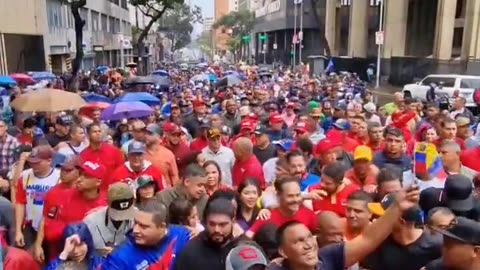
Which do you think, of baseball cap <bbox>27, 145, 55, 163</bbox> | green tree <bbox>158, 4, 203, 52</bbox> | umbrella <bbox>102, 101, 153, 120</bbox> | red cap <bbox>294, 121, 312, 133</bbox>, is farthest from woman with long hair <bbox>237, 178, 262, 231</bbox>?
green tree <bbox>158, 4, 203, 52</bbox>

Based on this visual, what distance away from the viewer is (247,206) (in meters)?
5.08

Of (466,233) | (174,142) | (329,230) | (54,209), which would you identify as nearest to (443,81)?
(174,142)

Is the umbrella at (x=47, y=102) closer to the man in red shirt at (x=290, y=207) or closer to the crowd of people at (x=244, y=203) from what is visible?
the crowd of people at (x=244, y=203)

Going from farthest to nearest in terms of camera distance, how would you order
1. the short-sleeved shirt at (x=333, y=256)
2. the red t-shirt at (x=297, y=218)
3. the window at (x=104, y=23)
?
the window at (x=104, y=23) < the red t-shirt at (x=297, y=218) < the short-sleeved shirt at (x=333, y=256)

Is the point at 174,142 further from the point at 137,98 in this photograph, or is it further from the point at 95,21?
the point at 95,21

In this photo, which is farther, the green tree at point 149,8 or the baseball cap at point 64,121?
the green tree at point 149,8

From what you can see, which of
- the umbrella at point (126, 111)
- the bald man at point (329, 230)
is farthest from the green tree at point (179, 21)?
the bald man at point (329, 230)

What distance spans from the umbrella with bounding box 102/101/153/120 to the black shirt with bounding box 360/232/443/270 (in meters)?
7.54

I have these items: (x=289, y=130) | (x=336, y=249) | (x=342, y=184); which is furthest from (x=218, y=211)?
(x=289, y=130)

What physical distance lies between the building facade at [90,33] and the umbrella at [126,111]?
1951cm

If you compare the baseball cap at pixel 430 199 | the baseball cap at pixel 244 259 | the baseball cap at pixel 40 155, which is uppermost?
the baseball cap at pixel 244 259

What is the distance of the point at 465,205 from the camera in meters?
4.43

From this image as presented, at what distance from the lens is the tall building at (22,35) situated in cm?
2289

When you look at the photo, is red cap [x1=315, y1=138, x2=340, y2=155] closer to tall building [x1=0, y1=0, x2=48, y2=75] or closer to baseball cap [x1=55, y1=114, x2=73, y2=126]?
baseball cap [x1=55, y1=114, x2=73, y2=126]
